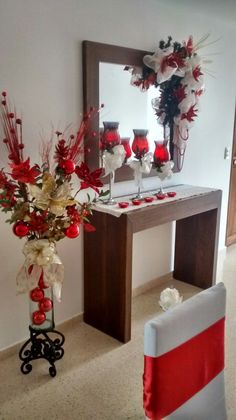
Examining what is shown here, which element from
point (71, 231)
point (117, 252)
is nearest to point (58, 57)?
point (71, 231)

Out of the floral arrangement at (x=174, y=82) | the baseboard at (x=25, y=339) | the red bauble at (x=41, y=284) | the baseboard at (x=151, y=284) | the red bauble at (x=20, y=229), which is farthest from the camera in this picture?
the baseboard at (x=151, y=284)

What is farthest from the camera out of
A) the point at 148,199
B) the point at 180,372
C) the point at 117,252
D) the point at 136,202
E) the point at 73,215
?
the point at 148,199

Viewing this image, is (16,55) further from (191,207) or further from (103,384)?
(103,384)

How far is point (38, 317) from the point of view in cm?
208

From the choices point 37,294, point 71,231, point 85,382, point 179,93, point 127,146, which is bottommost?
point 85,382

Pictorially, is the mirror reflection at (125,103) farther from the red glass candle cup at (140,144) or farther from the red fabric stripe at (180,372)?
the red fabric stripe at (180,372)

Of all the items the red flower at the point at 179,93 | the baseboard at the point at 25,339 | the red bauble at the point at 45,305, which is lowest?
the baseboard at the point at 25,339

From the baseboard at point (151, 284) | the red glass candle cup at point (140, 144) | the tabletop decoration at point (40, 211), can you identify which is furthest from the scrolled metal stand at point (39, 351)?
the red glass candle cup at point (140, 144)

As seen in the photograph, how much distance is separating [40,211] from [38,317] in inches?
23.4

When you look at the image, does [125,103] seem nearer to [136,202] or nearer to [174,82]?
[174,82]

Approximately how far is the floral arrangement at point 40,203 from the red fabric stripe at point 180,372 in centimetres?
84

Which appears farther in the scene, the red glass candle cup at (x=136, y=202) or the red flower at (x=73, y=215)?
the red glass candle cup at (x=136, y=202)

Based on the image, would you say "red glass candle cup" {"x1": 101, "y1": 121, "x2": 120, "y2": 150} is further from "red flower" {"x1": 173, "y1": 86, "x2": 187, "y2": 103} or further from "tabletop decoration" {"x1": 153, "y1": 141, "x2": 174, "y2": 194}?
"red flower" {"x1": 173, "y1": 86, "x2": 187, "y2": 103}

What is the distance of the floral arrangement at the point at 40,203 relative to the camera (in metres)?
1.83
